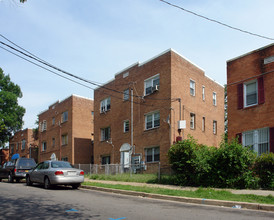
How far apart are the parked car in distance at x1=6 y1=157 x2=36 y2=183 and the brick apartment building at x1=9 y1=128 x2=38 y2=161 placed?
83.1 feet

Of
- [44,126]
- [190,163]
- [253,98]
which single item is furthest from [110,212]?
[44,126]

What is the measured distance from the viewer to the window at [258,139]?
15961 millimetres

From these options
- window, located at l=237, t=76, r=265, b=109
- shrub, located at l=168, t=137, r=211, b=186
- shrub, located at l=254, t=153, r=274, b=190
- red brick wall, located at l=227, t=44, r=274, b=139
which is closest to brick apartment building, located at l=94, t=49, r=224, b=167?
red brick wall, located at l=227, t=44, r=274, b=139

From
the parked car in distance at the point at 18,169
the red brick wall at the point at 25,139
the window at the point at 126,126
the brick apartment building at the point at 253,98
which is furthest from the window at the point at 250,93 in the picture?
the red brick wall at the point at 25,139

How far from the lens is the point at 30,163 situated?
21.2 meters

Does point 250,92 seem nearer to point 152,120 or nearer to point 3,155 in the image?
point 152,120

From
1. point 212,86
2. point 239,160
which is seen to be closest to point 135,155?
point 212,86

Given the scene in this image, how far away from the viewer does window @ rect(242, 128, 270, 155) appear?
52.4 ft

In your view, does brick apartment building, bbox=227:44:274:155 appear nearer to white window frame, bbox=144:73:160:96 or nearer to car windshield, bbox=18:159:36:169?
white window frame, bbox=144:73:160:96

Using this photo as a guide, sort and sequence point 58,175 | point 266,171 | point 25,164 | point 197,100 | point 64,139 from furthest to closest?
point 64,139 < point 197,100 < point 25,164 < point 58,175 < point 266,171

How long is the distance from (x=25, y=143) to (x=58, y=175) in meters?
35.5

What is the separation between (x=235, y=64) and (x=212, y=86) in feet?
29.8

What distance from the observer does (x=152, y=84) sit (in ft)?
77.3

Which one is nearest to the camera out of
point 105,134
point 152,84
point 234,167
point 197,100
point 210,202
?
point 210,202
